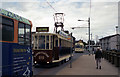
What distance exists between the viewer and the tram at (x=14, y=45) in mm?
6516

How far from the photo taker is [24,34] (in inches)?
321

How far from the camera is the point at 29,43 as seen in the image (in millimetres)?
8672

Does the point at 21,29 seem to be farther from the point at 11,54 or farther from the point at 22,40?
the point at 11,54

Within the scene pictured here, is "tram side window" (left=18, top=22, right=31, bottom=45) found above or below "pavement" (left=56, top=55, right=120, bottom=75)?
above

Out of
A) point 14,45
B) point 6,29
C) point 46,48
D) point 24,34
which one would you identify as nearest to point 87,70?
point 46,48

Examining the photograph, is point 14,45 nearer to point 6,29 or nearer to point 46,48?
point 6,29

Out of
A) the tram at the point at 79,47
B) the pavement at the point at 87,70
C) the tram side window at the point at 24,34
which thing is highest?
the tram side window at the point at 24,34

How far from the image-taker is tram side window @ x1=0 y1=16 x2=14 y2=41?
652cm

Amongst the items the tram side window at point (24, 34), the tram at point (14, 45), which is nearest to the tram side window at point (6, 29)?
the tram at point (14, 45)

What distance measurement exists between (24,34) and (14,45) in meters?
1.14

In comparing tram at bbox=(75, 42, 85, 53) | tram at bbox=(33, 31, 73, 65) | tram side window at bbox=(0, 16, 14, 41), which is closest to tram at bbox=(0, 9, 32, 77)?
tram side window at bbox=(0, 16, 14, 41)

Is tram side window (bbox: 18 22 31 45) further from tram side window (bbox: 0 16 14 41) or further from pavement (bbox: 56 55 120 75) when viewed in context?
pavement (bbox: 56 55 120 75)

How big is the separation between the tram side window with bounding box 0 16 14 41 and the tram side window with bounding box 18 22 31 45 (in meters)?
0.60

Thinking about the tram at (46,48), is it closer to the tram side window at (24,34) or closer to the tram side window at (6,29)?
the tram side window at (24,34)
